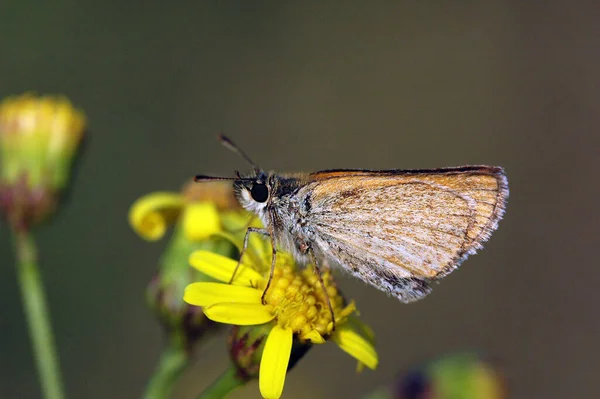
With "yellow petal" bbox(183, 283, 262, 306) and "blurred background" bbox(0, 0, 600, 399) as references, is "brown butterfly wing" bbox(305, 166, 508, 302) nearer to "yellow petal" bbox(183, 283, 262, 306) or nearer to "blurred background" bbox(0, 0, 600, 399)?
"yellow petal" bbox(183, 283, 262, 306)

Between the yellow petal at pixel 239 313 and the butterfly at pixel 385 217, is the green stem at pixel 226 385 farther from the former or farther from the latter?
the butterfly at pixel 385 217

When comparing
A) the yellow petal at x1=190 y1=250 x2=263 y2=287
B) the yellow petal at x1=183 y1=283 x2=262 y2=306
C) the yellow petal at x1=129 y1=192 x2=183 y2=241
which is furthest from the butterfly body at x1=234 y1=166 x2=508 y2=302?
the yellow petal at x1=129 y1=192 x2=183 y2=241

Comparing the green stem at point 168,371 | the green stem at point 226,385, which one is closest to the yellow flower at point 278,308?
the green stem at point 226,385

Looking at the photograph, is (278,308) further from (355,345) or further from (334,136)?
(334,136)

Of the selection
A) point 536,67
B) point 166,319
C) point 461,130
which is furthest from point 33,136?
point 536,67

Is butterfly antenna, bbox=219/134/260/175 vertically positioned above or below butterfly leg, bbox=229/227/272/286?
above

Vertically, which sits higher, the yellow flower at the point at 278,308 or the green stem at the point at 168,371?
the yellow flower at the point at 278,308
